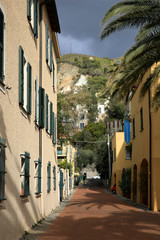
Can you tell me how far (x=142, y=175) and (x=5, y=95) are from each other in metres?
16.3

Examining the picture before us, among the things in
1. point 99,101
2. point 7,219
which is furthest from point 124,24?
point 99,101

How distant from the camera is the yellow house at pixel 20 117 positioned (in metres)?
7.95

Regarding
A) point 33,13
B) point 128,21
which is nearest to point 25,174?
point 33,13

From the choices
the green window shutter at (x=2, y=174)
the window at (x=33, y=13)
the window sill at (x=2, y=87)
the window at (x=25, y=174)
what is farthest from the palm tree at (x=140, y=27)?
the green window shutter at (x=2, y=174)

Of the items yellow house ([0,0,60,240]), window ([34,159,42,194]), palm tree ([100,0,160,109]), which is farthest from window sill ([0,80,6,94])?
palm tree ([100,0,160,109])

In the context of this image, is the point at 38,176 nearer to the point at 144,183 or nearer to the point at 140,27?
the point at 140,27

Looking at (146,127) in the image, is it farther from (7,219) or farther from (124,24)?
(7,219)

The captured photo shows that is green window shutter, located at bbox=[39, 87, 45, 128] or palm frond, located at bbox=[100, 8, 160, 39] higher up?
palm frond, located at bbox=[100, 8, 160, 39]

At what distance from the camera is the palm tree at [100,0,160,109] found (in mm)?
13500

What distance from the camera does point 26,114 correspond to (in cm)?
1118

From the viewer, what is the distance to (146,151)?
71.1ft

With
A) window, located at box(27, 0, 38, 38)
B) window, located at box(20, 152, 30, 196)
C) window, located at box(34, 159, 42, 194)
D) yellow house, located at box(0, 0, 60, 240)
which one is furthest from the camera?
window, located at box(34, 159, 42, 194)

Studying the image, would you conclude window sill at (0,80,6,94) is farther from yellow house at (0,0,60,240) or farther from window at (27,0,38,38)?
window at (27,0,38,38)

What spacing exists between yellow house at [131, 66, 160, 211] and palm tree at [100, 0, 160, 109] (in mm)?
3174
